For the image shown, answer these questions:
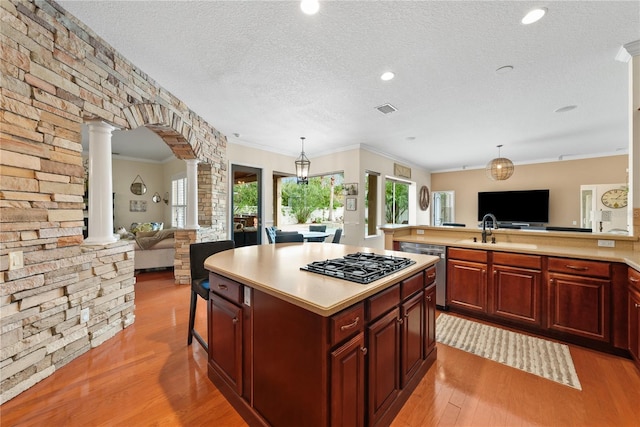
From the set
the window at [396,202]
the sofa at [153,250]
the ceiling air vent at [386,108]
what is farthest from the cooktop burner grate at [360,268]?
the window at [396,202]

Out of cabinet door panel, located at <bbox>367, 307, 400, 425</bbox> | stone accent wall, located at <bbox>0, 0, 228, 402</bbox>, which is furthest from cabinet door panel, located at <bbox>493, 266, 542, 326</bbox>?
stone accent wall, located at <bbox>0, 0, 228, 402</bbox>

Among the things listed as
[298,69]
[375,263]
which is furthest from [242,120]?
[375,263]

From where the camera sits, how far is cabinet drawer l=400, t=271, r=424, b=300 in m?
1.63

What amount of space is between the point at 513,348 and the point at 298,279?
231cm

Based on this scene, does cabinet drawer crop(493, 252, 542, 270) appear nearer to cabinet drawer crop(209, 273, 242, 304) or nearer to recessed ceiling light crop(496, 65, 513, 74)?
recessed ceiling light crop(496, 65, 513, 74)

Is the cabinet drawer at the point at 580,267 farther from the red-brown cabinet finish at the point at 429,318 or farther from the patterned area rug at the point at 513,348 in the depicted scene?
the red-brown cabinet finish at the point at 429,318

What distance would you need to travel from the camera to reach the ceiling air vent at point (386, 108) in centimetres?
354

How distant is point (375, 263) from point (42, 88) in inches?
107

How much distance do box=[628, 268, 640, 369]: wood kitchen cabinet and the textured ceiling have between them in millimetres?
1989

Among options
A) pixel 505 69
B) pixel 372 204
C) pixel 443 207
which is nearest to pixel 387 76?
pixel 505 69

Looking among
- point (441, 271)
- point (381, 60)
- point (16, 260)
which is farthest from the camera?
point (441, 271)

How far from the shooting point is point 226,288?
166cm

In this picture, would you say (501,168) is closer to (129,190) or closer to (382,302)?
(382,302)

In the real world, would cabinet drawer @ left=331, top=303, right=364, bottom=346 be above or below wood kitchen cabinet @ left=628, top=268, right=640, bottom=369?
above
